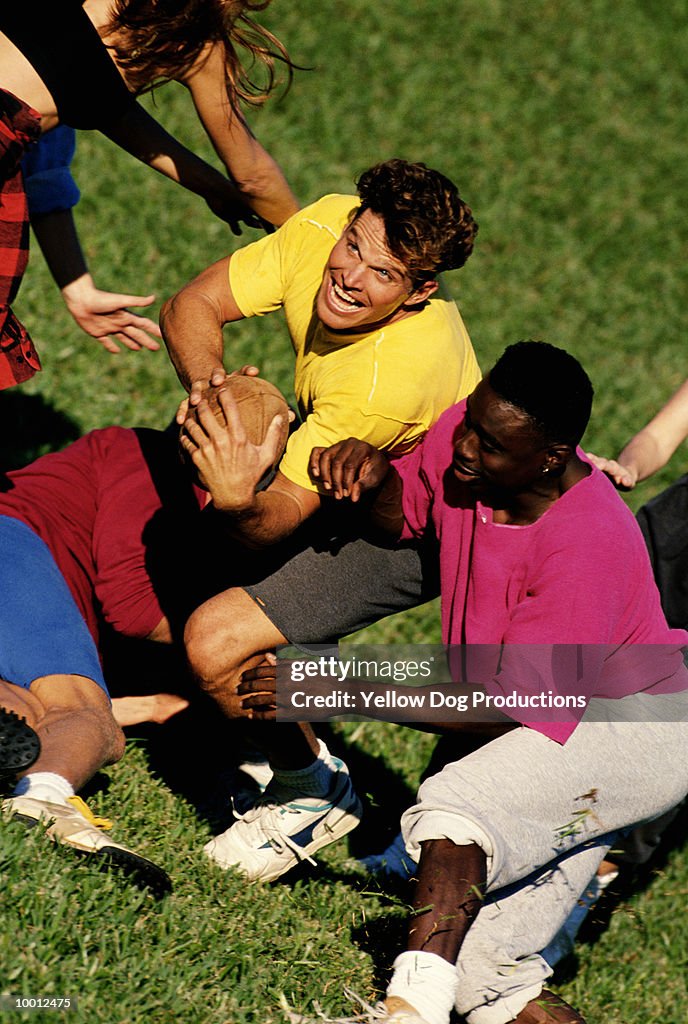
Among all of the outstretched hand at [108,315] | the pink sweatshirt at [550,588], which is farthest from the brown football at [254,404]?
the outstretched hand at [108,315]

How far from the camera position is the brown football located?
14.3 feet

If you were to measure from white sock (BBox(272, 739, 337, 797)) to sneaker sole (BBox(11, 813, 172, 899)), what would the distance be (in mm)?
924

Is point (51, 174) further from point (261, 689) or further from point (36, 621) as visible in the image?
point (261, 689)

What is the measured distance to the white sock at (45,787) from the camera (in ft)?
12.5

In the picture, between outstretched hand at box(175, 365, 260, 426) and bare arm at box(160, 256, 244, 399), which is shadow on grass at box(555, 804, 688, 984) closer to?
outstretched hand at box(175, 365, 260, 426)

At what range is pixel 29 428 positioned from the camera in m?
7.04

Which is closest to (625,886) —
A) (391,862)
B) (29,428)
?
(391,862)

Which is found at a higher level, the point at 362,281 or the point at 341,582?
the point at 362,281

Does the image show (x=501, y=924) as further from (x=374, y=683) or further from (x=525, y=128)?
(x=525, y=128)

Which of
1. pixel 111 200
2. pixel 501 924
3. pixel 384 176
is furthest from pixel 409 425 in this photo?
pixel 111 200

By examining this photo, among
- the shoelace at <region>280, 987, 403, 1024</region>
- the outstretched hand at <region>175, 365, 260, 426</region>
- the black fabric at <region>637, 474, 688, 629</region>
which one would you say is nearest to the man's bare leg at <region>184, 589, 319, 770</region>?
the outstretched hand at <region>175, 365, 260, 426</region>

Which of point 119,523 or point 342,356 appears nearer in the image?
point 342,356

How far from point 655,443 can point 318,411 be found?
147cm

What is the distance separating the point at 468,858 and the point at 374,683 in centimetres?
75
